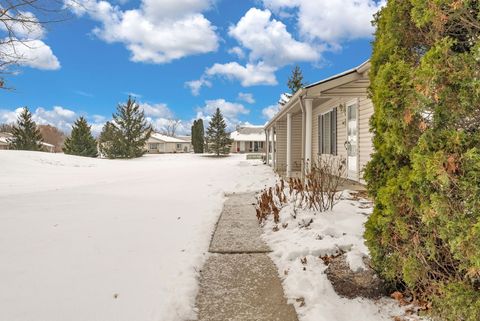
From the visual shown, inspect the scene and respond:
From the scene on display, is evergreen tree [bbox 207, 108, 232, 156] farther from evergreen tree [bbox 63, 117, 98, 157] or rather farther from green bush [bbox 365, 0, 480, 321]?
green bush [bbox 365, 0, 480, 321]

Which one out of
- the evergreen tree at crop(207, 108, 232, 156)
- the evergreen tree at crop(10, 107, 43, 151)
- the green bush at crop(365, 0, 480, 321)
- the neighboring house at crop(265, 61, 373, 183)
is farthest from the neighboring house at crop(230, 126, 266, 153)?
the green bush at crop(365, 0, 480, 321)

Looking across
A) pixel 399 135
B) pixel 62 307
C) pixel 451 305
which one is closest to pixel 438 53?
pixel 399 135

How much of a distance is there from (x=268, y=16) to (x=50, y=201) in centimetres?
1068

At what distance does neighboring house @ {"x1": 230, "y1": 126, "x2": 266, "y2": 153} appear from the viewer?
187ft

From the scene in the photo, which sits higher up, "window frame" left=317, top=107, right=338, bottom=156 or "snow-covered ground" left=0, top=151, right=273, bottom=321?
"window frame" left=317, top=107, right=338, bottom=156

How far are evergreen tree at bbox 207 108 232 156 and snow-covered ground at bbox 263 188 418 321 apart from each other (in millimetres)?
36344

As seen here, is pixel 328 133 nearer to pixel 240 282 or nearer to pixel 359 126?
pixel 359 126

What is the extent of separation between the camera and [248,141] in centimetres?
5797

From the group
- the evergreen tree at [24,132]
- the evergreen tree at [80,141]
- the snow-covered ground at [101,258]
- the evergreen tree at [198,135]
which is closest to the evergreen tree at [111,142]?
the evergreen tree at [80,141]

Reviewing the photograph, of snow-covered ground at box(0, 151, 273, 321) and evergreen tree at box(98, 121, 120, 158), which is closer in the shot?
snow-covered ground at box(0, 151, 273, 321)

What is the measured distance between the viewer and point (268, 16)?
13414mm

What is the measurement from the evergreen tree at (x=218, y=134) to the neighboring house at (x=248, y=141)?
45.7 feet

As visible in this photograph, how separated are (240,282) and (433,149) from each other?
200cm

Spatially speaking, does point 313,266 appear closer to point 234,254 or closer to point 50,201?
point 234,254
